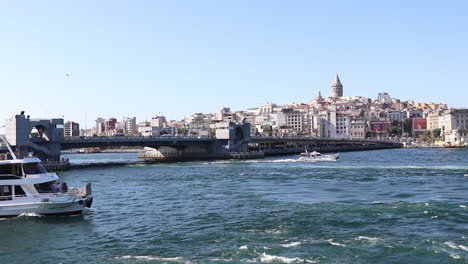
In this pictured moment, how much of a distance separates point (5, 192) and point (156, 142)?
72.2 meters

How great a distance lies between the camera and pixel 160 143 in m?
107

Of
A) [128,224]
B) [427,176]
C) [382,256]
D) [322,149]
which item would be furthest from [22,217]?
[322,149]

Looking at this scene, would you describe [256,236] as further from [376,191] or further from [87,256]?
[376,191]

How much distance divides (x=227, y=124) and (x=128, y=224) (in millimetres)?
89357

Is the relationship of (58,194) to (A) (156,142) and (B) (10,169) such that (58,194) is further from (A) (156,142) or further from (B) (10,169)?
(A) (156,142)

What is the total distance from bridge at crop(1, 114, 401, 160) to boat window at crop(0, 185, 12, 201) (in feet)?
134

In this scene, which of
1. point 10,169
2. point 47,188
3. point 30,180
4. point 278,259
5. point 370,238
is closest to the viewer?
point 278,259

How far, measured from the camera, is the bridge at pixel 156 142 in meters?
83.1

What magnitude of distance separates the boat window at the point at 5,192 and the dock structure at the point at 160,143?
2089cm

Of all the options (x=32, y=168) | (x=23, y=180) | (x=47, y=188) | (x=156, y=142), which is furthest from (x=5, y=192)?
(x=156, y=142)

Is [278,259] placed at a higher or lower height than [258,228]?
lower

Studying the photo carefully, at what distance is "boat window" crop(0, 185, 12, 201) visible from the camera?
1324 inches

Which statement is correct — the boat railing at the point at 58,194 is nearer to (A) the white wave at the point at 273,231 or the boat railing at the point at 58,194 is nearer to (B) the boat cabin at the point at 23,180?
(B) the boat cabin at the point at 23,180

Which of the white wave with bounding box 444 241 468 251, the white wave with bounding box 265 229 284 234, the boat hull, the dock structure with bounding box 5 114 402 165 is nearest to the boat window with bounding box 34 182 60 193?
the boat hull
